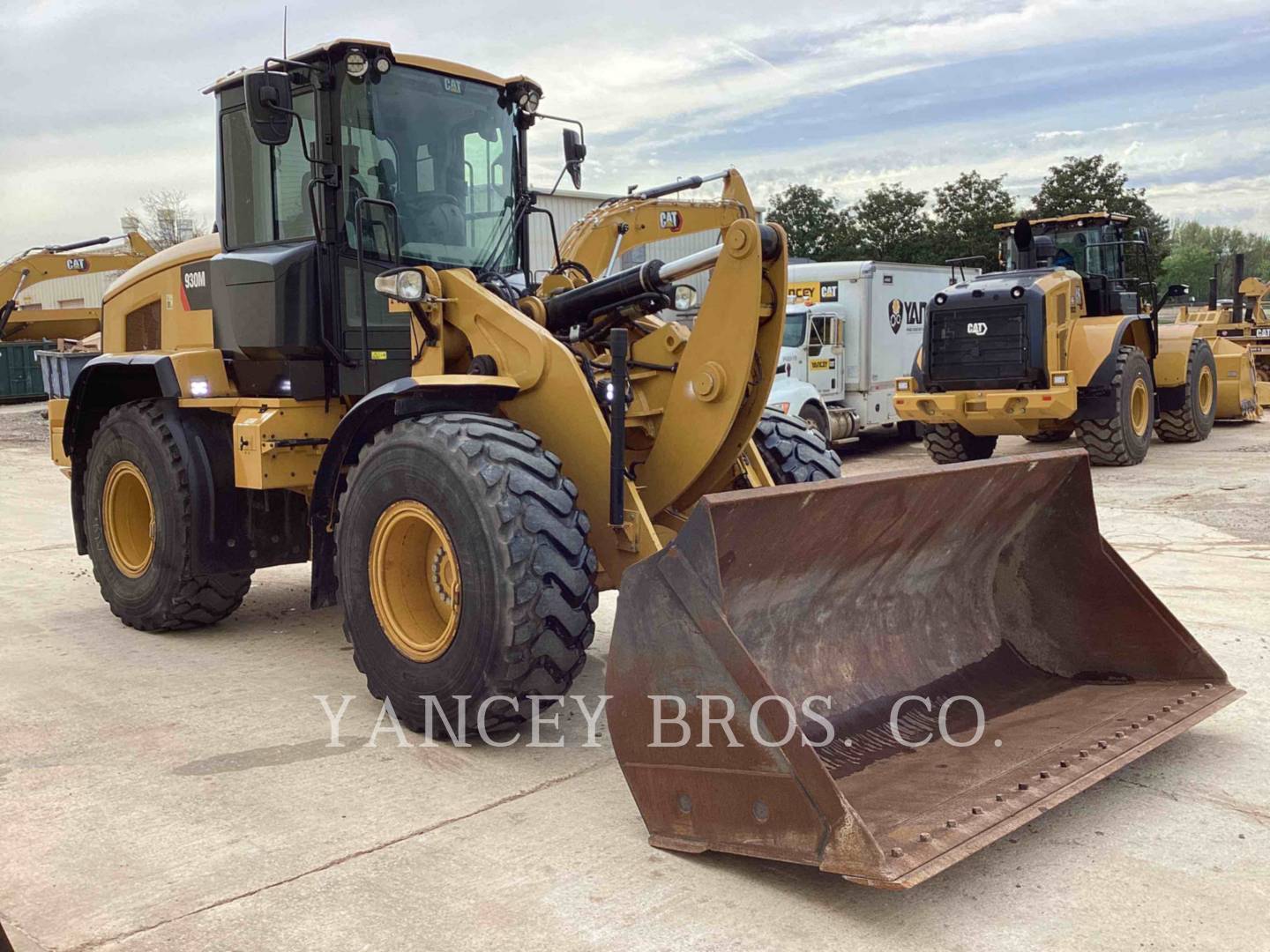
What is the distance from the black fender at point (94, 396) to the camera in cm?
657

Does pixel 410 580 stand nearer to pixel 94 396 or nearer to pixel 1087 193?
pixel 94 396

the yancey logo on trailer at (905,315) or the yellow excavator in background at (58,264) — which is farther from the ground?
the yellow excavator in background at (58,264)

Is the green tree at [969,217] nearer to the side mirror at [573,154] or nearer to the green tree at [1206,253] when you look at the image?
the green tree at [1206,253]

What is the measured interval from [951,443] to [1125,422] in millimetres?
1940

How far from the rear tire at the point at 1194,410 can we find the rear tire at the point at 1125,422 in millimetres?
1544

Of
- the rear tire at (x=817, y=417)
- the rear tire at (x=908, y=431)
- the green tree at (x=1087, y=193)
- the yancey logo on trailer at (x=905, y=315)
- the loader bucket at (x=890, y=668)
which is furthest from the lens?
the green tree at (x=1087, y=193)

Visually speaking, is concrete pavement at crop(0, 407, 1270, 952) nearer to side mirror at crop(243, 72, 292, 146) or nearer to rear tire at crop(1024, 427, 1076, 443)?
side mirror at crop(243, 72, 292, 146)

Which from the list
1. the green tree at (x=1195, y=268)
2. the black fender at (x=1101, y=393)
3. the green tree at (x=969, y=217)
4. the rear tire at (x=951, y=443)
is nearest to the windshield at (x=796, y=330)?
the rear tire at (x=951, y=443)

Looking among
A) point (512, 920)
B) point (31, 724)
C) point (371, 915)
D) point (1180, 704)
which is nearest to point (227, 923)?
point (371, 915)

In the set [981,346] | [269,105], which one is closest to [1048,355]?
[981,346]

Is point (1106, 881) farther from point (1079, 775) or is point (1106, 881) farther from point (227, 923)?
point (227, 923)

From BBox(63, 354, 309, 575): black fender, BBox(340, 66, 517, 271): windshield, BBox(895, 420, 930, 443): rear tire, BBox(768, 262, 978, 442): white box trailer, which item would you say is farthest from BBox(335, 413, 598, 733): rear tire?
BBox(895, 420, 930, 443): rear tire

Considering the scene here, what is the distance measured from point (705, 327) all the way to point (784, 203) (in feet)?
123

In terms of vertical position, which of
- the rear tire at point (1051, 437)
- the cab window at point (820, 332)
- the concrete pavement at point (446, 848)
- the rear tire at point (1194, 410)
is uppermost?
the cab window at point (820, 332)
